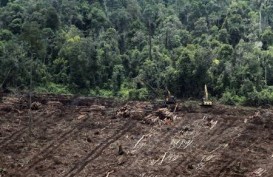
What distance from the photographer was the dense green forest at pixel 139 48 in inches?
1267

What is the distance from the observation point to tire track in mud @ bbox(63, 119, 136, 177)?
20.9m

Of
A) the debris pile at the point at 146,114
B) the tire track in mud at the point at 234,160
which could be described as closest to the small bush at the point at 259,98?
the debris pile at the point at 146,114

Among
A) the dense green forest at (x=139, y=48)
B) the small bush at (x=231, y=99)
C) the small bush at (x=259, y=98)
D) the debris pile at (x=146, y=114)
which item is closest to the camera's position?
the debris pile at (x=146, y=114)

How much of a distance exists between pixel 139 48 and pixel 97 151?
19.1 metres

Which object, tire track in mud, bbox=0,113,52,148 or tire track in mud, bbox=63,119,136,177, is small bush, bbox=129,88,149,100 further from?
tire track in mud, bbox=0,113,52,148

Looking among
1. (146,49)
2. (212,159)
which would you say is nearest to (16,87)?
(146,49)

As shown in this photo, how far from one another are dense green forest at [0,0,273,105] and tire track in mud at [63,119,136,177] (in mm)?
5391

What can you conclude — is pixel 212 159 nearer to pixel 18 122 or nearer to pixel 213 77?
pixel 18 122

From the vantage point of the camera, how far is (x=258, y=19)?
43688mm

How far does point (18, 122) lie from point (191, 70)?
10908mm

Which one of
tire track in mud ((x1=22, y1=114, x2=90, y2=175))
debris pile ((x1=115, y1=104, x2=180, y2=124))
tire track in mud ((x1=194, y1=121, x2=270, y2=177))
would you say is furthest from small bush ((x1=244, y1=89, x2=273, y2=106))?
tire track in mud ((x1=22, y1=114, x2=90, y2=175))

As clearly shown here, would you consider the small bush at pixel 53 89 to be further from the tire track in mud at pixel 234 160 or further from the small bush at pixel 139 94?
the tire track in mud at pixel 234 160

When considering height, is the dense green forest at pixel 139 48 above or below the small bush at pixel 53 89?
above

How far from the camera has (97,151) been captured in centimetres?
2269
